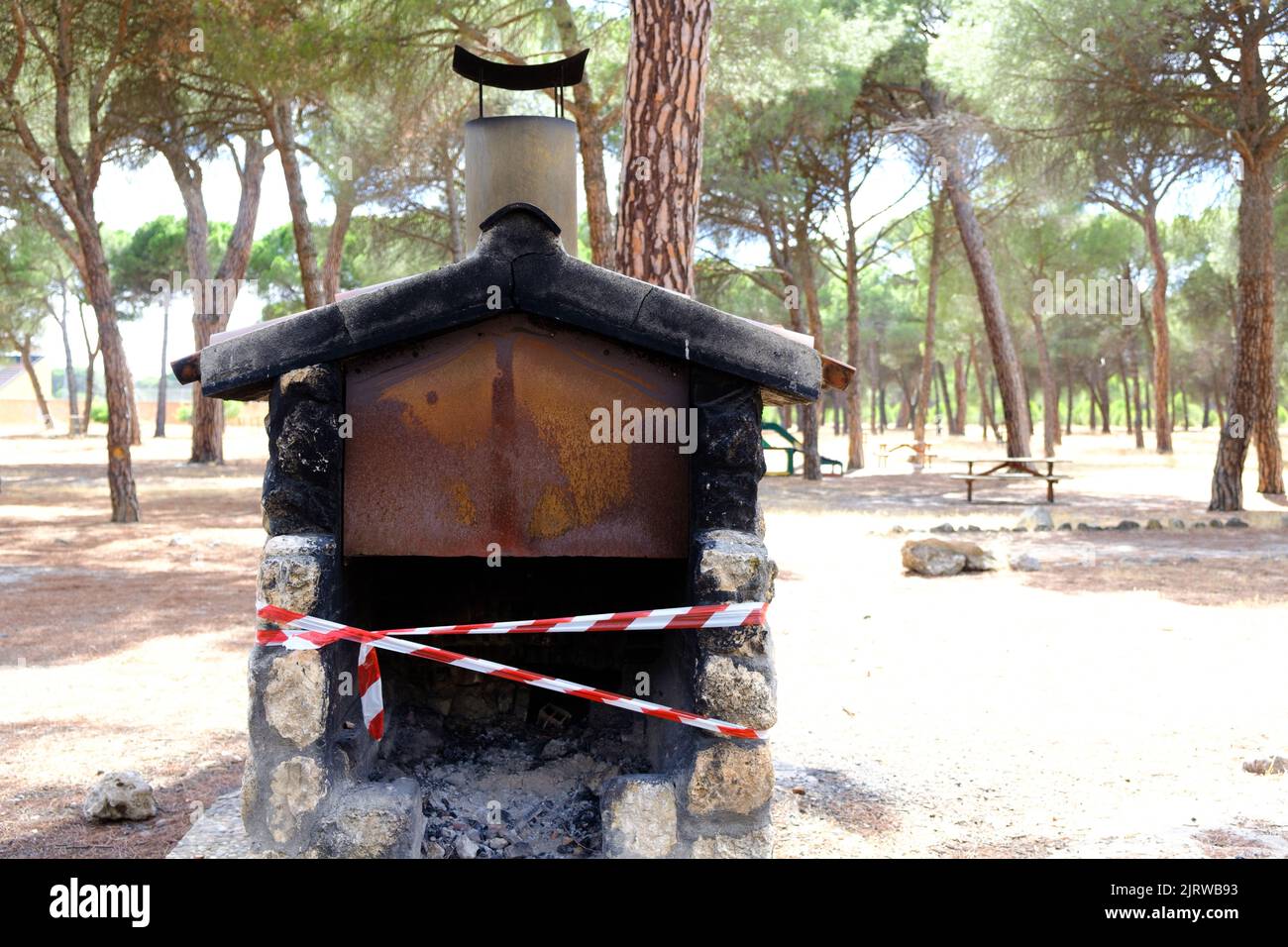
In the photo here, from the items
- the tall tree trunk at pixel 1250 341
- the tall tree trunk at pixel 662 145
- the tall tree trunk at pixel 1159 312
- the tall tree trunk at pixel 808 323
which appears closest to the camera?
the tall tree trunk at pixel 662 145

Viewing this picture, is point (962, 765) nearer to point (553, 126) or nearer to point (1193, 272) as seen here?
point (553, 126)

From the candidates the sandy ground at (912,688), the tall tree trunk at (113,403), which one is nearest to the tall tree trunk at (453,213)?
the tall tree trunk at (113,403)

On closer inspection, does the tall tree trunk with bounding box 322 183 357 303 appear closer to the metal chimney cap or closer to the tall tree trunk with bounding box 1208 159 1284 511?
the tall tree trunk with bounding box 1208 159 1284 511


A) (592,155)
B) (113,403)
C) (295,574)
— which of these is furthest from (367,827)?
(113,403)

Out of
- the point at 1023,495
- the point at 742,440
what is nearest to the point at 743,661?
the point at 742,440

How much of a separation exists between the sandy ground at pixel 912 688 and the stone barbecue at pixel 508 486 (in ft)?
2.46

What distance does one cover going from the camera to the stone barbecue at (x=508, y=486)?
3316mm

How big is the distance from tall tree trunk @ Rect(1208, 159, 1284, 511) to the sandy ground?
1476 millimetres

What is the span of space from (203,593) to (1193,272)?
3236 centimetres

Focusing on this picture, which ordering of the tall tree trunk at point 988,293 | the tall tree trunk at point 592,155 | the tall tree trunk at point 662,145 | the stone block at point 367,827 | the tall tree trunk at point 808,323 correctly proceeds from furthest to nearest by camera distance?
the tall tree trunk at point 808,323
the tall tree trunk at point 988,293
the tall tree trunk at point 592,155
the tall tree trunk at point 662,145
the stone block at point 367,827

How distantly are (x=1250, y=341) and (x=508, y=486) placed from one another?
1347 centimetres

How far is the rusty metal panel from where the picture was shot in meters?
3.52

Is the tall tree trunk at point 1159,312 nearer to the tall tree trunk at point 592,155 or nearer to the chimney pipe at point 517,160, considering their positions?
the tall tree trunk at point 592,155

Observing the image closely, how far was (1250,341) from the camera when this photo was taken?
14211 millimetres
